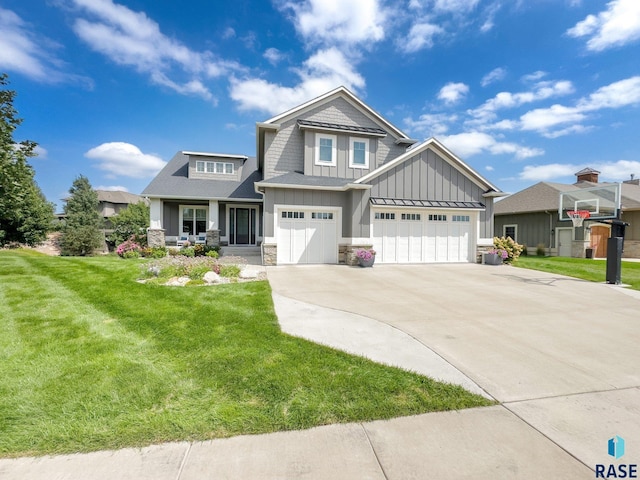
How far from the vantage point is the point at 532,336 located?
4.70m

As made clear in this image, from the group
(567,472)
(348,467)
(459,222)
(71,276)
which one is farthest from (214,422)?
(459,222)

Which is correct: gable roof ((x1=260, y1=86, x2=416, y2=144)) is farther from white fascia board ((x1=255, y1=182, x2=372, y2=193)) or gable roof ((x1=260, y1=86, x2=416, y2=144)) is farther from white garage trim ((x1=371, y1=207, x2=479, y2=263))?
white garage trim ((x1=371, y1=207, x2=479, y2=263))

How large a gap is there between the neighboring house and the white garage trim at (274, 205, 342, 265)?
653 inches

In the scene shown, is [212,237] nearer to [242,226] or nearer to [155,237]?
[242,226]

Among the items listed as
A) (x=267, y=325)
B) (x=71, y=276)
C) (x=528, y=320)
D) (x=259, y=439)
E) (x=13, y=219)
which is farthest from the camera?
(x=13, y=219)

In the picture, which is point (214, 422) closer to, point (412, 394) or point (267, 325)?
point (412, 394)

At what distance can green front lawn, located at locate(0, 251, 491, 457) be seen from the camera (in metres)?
2.45

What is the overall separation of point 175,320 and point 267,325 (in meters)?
1.65

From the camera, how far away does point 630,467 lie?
7.02ft

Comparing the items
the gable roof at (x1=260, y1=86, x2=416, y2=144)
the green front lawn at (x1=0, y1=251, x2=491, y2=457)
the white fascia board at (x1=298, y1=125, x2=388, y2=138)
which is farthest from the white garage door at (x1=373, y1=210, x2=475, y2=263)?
the green front lawn at (x1=0, y1=251, x2=491, y2=457)

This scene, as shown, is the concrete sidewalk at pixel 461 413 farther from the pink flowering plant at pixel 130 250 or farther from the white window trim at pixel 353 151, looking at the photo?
the pink flowering plant at pixel 130 250

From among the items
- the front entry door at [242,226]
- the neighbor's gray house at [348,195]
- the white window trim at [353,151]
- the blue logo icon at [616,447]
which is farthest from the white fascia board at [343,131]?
the blue logo icon at [616,447]

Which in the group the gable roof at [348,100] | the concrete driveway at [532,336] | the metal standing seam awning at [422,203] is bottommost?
the concrete driveway at [532,336]

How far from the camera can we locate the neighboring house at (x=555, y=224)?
18906 millimetres
